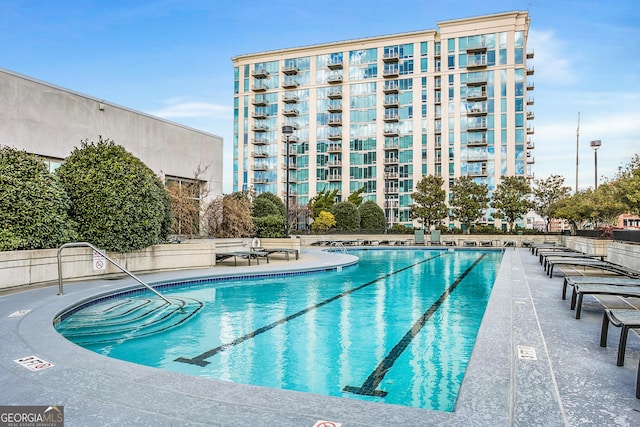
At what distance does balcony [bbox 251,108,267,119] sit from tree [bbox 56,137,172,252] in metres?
52.7

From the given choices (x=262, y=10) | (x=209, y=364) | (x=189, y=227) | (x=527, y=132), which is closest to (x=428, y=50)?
(x=527, y=132)

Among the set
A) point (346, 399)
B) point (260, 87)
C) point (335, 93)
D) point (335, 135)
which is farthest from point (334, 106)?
point (346, 399)

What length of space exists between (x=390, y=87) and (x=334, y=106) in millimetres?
7998

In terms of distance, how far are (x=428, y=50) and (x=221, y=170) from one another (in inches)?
1629

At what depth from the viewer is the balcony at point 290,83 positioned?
199 feet

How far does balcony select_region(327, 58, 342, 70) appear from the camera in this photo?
192 ft

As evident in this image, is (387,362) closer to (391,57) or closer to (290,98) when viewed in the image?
(391,57)

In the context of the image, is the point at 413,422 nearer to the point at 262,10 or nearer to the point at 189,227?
the point at 189,227

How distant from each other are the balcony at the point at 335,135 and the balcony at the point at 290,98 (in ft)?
23.4

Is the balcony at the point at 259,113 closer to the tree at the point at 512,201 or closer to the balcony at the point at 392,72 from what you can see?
the balcony at the point at 392,72

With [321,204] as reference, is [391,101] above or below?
above

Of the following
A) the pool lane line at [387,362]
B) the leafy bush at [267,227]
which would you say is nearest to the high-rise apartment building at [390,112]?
the leafy bush at [267,227]

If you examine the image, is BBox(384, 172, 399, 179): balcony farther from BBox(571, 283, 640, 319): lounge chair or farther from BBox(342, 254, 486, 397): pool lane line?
BBox(571, 283, 640, 319): lounge chair

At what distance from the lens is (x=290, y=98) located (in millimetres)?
61438
